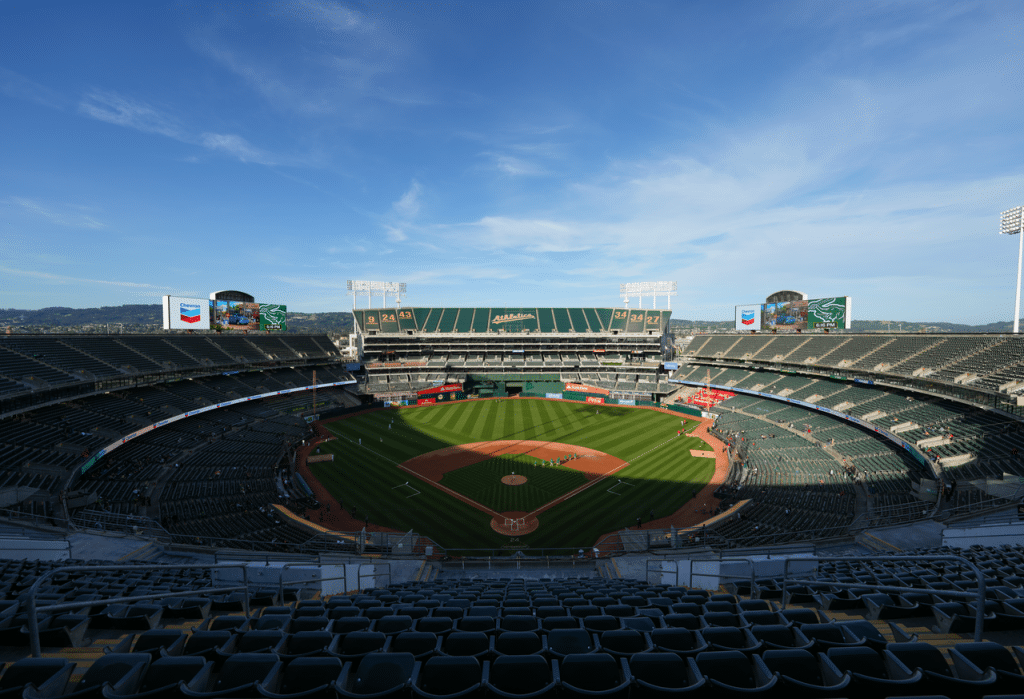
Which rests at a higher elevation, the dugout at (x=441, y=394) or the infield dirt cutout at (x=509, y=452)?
the dugout at (x=441, y=394)

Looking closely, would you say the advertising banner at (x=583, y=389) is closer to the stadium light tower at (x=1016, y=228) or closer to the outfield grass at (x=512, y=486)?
the outfield grass at (x=512, y=486)

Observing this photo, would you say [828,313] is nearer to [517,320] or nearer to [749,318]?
[749,318]

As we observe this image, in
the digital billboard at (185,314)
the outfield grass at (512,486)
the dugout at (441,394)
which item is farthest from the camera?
the dugout at (441,394)

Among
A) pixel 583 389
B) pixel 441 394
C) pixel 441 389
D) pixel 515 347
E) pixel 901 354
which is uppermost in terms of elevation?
pixel 901 354

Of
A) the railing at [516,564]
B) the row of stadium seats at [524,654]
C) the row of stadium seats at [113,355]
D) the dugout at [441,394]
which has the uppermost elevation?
the row of stadium seats at [113,355]

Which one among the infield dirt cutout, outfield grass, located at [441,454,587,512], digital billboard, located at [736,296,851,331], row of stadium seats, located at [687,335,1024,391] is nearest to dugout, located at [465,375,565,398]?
the infield dirt cutout

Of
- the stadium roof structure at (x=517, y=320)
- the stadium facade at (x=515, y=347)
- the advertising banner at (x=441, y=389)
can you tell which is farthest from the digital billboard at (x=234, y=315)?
the advertising banner at (x=441, y=389)

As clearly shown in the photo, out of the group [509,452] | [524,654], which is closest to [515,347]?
[509,452]
